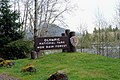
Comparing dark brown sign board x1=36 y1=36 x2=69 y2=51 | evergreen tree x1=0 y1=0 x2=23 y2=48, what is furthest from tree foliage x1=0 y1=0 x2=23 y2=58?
dark brown sign board x1=36 y1=36 x2=69 y2=51

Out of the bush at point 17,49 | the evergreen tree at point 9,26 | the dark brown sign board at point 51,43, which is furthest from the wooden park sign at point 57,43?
the evergreen tree at point 9,26

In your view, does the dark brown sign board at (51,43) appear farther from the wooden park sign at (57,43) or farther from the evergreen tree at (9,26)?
the evergreen tree at (9,26)

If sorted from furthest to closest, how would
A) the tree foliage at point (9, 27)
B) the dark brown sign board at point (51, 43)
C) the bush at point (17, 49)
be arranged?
the tree foliage at point (9, 27), the bush at point (17, 49), the dark brown sign board at point (51, 43)

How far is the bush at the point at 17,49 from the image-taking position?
23844mm

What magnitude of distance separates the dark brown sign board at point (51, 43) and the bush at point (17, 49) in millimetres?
3582

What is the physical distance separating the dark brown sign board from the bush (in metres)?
3.58

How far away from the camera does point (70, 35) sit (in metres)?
21.2

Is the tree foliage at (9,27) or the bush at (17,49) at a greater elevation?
the tree foliage at (9,27)

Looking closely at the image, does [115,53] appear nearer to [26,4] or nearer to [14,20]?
[14,20]

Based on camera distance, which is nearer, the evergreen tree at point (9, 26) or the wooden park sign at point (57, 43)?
the wooden park sign at point (57, 43)

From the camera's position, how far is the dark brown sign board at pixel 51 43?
20781mm

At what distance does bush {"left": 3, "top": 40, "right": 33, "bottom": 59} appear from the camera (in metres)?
23.8

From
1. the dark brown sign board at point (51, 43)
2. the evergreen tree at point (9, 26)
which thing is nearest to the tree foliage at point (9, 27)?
the evergreen tree at point (9, 26)

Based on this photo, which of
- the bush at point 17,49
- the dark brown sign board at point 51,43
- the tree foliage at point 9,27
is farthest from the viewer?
the tree foliage at point 9,27
